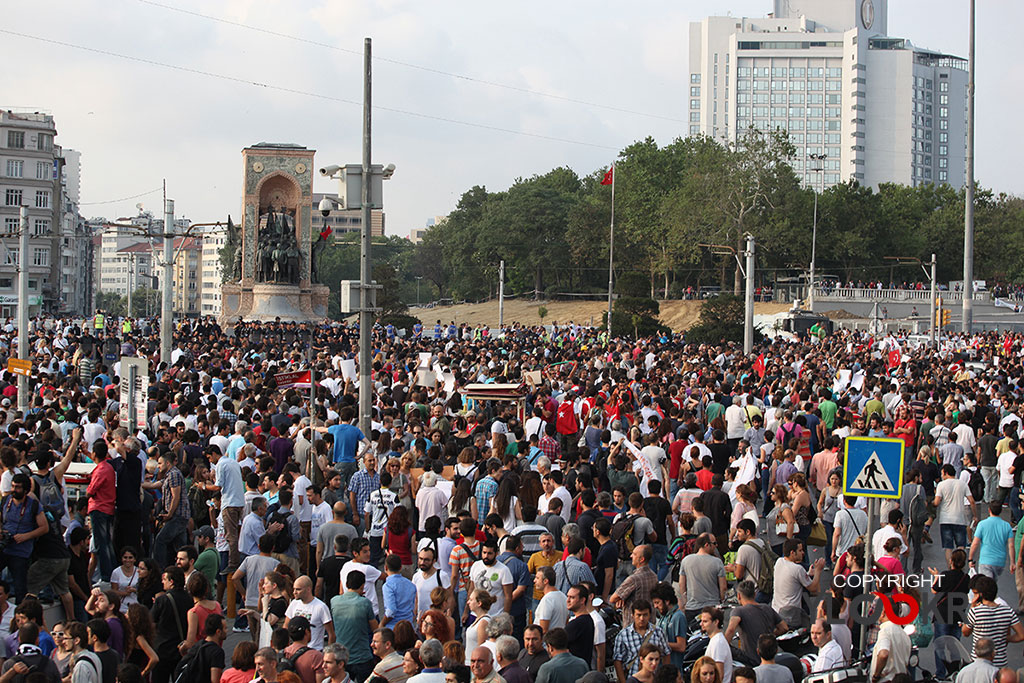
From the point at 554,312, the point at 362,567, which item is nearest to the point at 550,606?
the point at 362,567

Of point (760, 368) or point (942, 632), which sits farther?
point (760, 368)

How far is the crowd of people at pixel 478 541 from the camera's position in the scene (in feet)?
24.5

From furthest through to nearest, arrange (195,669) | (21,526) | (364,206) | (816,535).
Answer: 1. (364,206)
2. (816,535)
3. (21,526)
4. (195,669)

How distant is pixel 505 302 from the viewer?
90.5 m

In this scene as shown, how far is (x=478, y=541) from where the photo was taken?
32.9ft

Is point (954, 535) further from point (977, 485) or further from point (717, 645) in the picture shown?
point (717, 645)

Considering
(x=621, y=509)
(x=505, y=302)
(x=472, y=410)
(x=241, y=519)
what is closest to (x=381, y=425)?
(x=472, y=410)

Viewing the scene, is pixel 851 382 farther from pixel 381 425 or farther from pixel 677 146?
pixel 677 146

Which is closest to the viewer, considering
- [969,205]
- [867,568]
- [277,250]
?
[867,568]

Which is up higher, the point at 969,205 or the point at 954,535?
the point at 969,205

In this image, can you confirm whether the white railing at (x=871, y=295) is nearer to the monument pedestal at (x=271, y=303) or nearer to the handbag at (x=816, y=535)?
the monument pedestal at (x=271, y=303)

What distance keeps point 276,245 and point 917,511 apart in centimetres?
4334

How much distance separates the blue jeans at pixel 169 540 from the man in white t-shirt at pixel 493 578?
3.38 meters

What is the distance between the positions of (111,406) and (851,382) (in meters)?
13.4
